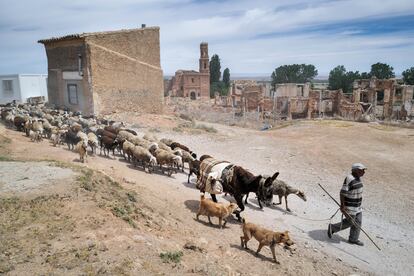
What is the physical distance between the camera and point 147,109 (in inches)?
1139

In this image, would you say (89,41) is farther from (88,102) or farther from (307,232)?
(307,232)

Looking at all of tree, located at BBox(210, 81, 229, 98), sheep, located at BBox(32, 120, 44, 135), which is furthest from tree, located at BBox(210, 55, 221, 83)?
sheep, located at BBox(32, 120, 44, 135)

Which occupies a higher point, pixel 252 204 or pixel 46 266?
pixel 46 266

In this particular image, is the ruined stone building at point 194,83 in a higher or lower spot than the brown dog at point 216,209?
higher

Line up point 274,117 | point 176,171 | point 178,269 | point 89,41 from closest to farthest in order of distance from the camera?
point 178,269
point 176,171
point 89,41
point 274,117

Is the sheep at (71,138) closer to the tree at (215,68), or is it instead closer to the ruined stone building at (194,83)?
the ruined stone building at (194,83)

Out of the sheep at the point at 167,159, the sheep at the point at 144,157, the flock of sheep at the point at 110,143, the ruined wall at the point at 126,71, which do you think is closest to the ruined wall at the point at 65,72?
the ruined wall at the point at 126,71

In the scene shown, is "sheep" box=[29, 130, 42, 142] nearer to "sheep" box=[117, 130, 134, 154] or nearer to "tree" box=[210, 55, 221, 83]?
"sheep" box=[117, 130, 134, 154]

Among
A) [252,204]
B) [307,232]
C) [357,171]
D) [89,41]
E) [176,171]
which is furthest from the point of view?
[89,41]

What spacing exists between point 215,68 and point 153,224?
73.2 m

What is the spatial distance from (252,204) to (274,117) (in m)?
29.0

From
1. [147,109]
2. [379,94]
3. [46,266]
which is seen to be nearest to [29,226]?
[46,266]

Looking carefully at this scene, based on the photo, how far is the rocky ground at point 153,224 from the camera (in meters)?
5.55

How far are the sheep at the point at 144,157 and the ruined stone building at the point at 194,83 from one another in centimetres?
5488
